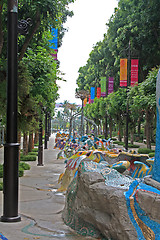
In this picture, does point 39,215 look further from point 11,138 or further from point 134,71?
point 134,71

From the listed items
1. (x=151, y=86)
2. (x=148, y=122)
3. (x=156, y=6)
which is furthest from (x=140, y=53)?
(x=151, y=86)

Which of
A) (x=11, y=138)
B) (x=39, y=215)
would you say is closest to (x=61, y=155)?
(x=39, y=215)

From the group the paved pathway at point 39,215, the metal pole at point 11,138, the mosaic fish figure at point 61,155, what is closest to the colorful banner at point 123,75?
the mosaic fish figure at point 61,155

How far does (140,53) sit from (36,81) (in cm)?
2665

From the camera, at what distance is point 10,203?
21.1ft

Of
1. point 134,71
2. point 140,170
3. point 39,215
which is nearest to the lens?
point 39,215

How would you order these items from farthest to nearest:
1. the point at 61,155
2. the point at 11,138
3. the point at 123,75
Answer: the point at 123,75, the point at 61,155, the point at 11,138

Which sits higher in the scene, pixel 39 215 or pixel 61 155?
pixel 61 155

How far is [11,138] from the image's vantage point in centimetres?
657

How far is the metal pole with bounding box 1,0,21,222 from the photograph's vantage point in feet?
21.2

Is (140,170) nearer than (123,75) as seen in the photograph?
Yes

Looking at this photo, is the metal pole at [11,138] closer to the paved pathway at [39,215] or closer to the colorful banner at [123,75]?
the paved pathway at [39,215]

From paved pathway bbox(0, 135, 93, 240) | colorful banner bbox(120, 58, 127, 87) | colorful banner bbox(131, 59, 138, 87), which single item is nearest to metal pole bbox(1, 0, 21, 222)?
paved pathway bbox(0, 135, 93, 240)

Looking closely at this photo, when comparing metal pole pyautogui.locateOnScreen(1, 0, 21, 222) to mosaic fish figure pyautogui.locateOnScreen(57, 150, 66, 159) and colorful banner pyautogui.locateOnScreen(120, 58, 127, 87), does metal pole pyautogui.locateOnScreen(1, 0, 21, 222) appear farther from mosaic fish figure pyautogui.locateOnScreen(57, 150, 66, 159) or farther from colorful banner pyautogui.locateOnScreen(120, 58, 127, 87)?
colorful banner pyautogui.locateOnScreen(120, 58, 127, 87)
